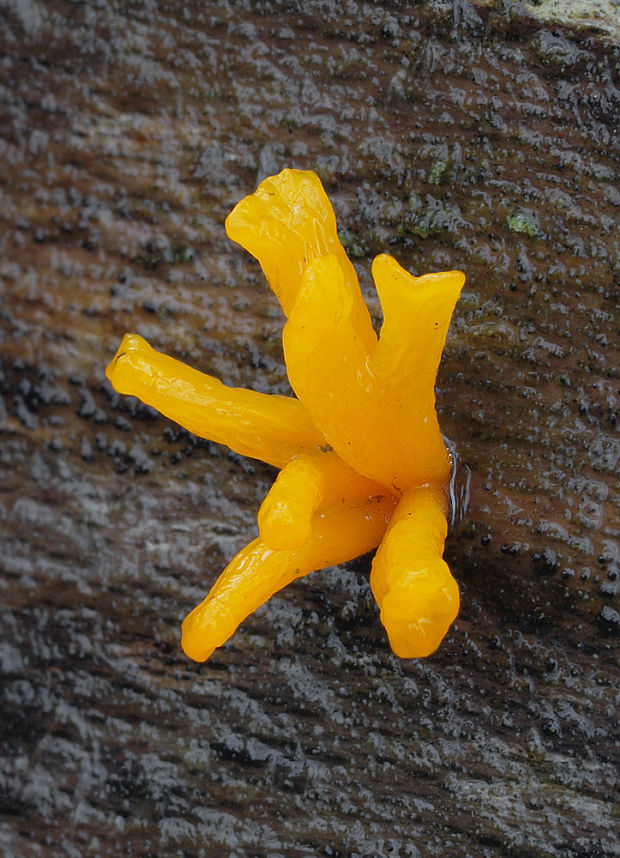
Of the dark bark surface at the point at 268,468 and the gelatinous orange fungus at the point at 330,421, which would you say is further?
the dark bark surface at the point at 268,468

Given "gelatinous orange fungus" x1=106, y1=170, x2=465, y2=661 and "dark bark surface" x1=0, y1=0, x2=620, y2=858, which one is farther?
"dark bark surface" x1=0, y1=0, x2=620, y2=858

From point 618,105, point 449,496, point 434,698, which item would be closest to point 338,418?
point 449,496

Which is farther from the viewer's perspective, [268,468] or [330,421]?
[268,468]

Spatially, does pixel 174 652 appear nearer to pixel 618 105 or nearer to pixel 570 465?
pixel 570 465

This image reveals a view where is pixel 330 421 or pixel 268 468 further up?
pixel 330 421
